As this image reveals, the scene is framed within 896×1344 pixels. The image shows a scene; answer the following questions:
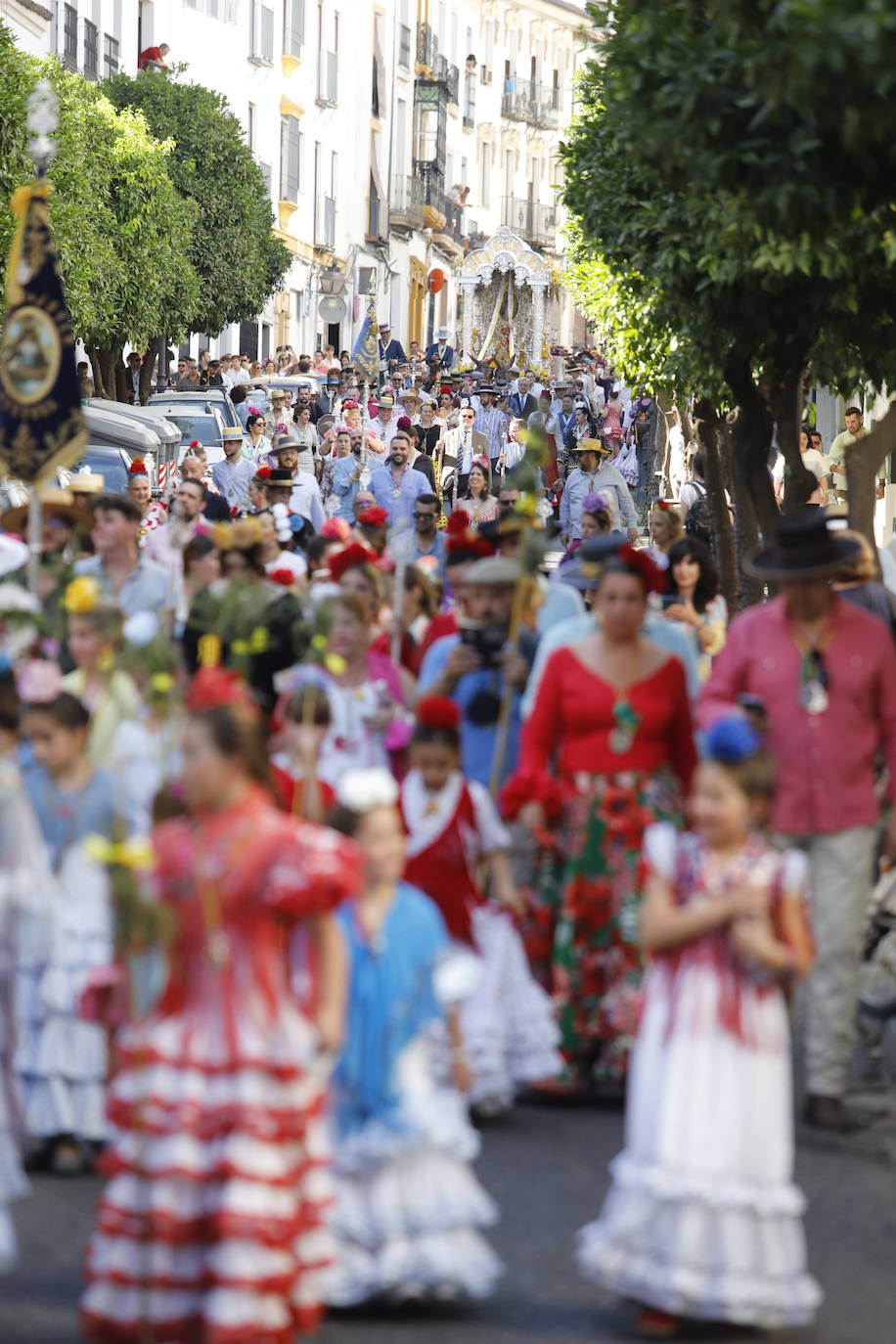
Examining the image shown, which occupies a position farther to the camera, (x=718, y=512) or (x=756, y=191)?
(x=718, y=512)

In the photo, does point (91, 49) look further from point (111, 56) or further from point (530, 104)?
point (530, 104)

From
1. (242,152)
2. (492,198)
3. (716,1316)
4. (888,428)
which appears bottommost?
(716,1316)

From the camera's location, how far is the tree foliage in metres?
35.0

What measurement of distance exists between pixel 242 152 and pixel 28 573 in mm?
40995

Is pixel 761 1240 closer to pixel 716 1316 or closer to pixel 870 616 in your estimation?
pixel 716 1316

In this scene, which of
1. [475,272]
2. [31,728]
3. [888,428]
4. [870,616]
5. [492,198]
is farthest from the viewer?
[492,198]

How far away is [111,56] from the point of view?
5119 cm

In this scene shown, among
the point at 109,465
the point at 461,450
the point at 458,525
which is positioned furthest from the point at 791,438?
the point at 461,450

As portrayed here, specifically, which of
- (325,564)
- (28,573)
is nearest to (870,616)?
(28,573)

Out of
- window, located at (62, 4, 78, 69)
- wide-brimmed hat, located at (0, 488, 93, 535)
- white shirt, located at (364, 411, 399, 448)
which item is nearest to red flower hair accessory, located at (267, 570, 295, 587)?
wide-brimmed hat, located at (0, 488, 93, 535)

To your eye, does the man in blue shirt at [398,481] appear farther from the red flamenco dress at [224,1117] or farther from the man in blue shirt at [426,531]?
the red flamenco dress at [224,1117]

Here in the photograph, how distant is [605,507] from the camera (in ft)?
48.1

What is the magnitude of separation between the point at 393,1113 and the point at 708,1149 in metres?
0.77

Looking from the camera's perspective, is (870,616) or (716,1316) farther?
(870,616)
